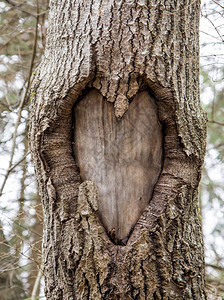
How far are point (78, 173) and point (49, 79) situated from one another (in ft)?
2.13

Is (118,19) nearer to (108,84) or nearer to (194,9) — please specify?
(108,84)

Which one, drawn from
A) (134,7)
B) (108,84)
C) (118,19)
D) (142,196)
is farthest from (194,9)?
(142,196)

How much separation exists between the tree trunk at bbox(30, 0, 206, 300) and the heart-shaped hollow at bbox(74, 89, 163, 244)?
0.04ft

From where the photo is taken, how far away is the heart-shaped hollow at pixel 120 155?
5.81ft

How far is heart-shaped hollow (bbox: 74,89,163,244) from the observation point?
177cm

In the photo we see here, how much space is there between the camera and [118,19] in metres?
1.76

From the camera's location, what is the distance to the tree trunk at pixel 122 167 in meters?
Result: 1.63

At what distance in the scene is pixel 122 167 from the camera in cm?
178

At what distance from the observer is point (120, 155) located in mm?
1787

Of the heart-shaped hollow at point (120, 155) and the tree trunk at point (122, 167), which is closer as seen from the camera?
the tree trunk at point (122, 167)

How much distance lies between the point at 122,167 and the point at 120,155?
3.1 inches

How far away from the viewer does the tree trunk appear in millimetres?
1630

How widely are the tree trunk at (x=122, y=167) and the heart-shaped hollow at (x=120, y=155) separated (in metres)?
0.01

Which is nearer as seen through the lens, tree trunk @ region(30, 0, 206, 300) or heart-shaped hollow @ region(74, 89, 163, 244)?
tree trunk @ region(30, 0, 206, 300)
